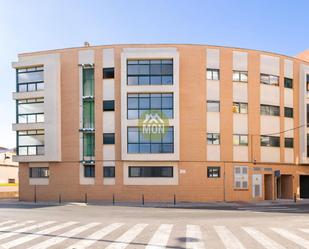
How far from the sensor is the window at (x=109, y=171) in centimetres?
3428

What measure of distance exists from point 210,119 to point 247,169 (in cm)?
633

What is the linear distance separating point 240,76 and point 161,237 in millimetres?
25896

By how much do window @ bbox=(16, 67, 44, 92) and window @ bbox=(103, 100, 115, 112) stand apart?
6738 mm

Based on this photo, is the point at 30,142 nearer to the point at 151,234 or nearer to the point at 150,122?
the point at 150,122

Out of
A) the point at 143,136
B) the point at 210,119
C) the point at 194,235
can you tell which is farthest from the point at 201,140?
the point at 194,235

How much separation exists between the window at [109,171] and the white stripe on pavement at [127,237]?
1865cm

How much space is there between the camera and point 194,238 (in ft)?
41.6

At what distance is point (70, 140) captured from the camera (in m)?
35.2

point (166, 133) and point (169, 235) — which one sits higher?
point (166, 133)

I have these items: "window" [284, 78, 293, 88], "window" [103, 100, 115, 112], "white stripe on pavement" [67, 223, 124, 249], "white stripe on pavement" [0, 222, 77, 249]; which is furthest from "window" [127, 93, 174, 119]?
"white stripe on pavement" [0, 222, 77, 249]

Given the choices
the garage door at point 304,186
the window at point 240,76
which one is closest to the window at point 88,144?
the window at point 240,76

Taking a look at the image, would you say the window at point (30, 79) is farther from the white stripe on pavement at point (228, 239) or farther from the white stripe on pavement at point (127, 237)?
the white stripe on pavement at point (228, 239)

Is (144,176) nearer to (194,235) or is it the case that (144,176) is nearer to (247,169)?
(247,169)

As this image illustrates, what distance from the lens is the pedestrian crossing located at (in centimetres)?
1143
